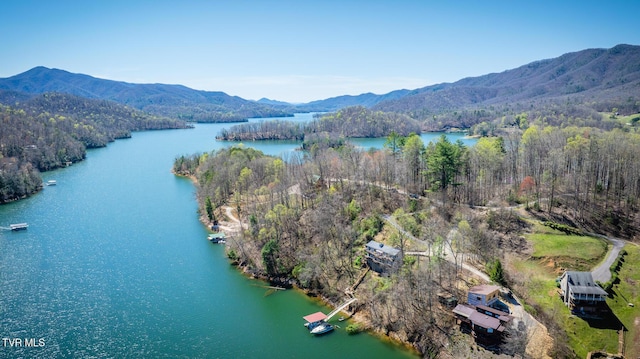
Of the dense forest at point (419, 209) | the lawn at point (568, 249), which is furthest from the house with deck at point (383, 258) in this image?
the lawn at point (568, 249)

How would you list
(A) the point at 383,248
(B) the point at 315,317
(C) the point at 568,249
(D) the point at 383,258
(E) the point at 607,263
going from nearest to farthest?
(B) the point at 315,317 < (E) the point at 607,263 < (C) the point at 568,249 < (D) the point at 383,258 < (A) the point at 383,248

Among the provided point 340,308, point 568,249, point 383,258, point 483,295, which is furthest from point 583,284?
point 340,308

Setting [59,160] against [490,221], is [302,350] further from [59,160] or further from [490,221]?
[59,160]

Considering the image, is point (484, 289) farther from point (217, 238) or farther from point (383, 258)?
point (217, 238)

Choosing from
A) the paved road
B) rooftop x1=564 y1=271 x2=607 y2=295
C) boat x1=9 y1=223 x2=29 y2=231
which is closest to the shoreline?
rooftop x1=564 y1=271 x2=607 y2=295

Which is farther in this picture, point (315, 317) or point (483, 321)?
point (315, 317)

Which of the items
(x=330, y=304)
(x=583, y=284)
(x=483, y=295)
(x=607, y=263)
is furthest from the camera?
(x=330, y=304)

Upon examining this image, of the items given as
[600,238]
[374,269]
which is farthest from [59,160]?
[600,238]
